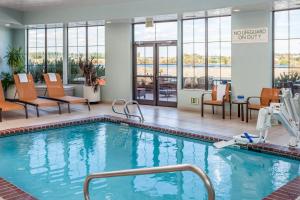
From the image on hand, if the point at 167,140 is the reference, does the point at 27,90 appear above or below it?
above

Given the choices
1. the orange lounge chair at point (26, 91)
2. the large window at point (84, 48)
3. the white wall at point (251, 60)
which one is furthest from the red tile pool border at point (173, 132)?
the large window at point (84, 48)

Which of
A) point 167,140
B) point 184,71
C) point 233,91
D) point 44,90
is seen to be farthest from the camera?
point 44,90

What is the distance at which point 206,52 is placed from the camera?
10477 mm

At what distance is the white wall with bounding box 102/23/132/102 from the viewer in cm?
1180

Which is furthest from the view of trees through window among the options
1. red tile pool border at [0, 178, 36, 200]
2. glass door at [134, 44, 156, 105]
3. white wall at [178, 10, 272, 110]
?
red tile pool border at [0, 178, 36, 200]

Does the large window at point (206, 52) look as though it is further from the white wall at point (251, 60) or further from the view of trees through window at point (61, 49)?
the view of trees through window at point (61, 49)

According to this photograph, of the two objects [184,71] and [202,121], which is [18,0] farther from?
[202,121]

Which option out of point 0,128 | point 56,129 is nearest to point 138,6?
point 56,129

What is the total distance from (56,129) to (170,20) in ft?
17.0

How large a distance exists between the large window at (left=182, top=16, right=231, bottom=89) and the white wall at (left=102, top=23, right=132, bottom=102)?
199 cm

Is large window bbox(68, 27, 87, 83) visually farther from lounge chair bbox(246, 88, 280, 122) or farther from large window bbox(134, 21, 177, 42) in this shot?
lounge chair bbox(246, 88, 280, 122)

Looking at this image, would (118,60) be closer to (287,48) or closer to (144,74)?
(144,74)

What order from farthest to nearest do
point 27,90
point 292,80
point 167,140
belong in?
1. point 27,90
2. point 292,80
3. point 167,140

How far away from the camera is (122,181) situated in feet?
15.1
